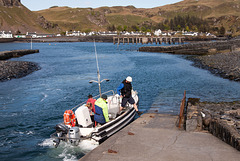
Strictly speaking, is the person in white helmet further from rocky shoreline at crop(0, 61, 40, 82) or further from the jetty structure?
rocky shoreline at crop(0, 61, 40, 82)

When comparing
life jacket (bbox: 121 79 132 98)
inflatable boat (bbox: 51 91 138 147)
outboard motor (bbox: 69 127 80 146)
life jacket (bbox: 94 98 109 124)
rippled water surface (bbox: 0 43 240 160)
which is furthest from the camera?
life jacket (bbox: 121 79 132 98)

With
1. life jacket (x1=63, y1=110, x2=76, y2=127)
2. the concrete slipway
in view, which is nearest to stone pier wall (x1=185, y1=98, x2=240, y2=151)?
the concrete slipway

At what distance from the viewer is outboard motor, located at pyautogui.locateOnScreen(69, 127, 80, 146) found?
11.6 m

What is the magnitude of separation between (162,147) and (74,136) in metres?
4.08

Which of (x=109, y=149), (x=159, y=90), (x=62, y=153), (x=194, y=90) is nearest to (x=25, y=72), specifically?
(x=159, y=90)

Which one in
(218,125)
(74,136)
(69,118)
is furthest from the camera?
(69,118)

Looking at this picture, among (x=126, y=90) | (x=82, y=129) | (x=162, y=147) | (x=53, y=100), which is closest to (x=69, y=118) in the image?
(x=82, y=129)

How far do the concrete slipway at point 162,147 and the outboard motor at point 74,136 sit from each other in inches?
57.8

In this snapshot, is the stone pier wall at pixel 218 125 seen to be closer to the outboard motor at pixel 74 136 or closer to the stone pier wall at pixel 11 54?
the outboard motor at pixel 74 136

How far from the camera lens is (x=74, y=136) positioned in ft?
38.0

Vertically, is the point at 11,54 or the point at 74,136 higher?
the point at 11,54

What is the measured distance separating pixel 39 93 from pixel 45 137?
1379 cm

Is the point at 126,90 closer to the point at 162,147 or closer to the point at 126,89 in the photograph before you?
the point at 126,89

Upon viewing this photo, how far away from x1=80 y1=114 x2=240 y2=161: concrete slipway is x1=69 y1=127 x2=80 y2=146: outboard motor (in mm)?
1468
